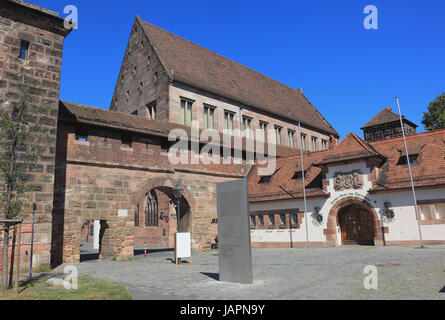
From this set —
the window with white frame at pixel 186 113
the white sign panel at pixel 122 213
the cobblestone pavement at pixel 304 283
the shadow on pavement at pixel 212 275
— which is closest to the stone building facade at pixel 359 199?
the cobblestone pavement at pixel 304 283

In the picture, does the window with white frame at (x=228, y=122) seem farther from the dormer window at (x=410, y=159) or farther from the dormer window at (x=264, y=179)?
the dormer window at (x=410, y=159)

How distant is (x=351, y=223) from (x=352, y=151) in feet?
15.0

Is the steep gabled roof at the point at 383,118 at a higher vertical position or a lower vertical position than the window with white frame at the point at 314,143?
higher

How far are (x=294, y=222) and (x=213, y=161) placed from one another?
6892mm

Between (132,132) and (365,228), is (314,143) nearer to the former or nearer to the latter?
(365,228)

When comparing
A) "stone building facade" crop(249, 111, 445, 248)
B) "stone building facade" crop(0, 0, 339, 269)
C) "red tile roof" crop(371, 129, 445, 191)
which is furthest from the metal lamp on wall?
"stone building facade" crop(0, 0, 339, 269)

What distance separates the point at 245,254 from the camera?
31.0ft

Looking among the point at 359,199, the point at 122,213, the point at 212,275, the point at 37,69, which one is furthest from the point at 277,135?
the point at 212,275

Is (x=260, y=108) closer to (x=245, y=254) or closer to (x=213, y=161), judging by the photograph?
(x=213, y=161)

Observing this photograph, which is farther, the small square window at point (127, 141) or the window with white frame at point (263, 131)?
the window with white frame at point (263, 131)

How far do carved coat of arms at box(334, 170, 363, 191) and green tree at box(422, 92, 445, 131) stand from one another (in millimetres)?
29593

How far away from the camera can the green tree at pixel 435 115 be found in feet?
145

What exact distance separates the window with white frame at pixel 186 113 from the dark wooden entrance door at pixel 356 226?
43.8 ft

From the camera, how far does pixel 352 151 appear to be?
21219 millimetres
